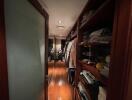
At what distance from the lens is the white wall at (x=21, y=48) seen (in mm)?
743

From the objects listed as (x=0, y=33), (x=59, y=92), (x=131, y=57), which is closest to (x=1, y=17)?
(x=0, y=33)

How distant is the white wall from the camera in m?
0.74

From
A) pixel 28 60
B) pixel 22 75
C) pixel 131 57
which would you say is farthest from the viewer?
pixel 28 60

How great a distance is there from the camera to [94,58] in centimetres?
138

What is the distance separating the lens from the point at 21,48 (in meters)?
0.91

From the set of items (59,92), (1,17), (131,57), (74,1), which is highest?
(74,1)

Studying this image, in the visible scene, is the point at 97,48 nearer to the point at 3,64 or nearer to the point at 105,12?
the point at 105,12

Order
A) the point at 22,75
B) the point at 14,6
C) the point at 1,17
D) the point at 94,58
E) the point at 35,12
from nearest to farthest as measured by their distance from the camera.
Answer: the point at 1,17, the point at 14,6, the point at 22,75, the point at 35,12, the point at 94,58

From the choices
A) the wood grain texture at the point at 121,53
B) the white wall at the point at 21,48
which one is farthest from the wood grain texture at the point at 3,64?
the wood grain texture at the point at 121,53

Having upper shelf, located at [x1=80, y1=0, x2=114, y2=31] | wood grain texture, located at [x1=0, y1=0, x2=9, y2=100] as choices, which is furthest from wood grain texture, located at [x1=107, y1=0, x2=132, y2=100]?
wood grain texture, located at [x1=0, y1=0, x2=9, y2=100]

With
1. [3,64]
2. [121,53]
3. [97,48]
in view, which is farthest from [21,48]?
[97,48]

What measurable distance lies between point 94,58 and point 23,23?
3.42ft

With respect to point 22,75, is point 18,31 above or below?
above

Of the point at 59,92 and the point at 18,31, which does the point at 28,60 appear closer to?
the point at 18,31
